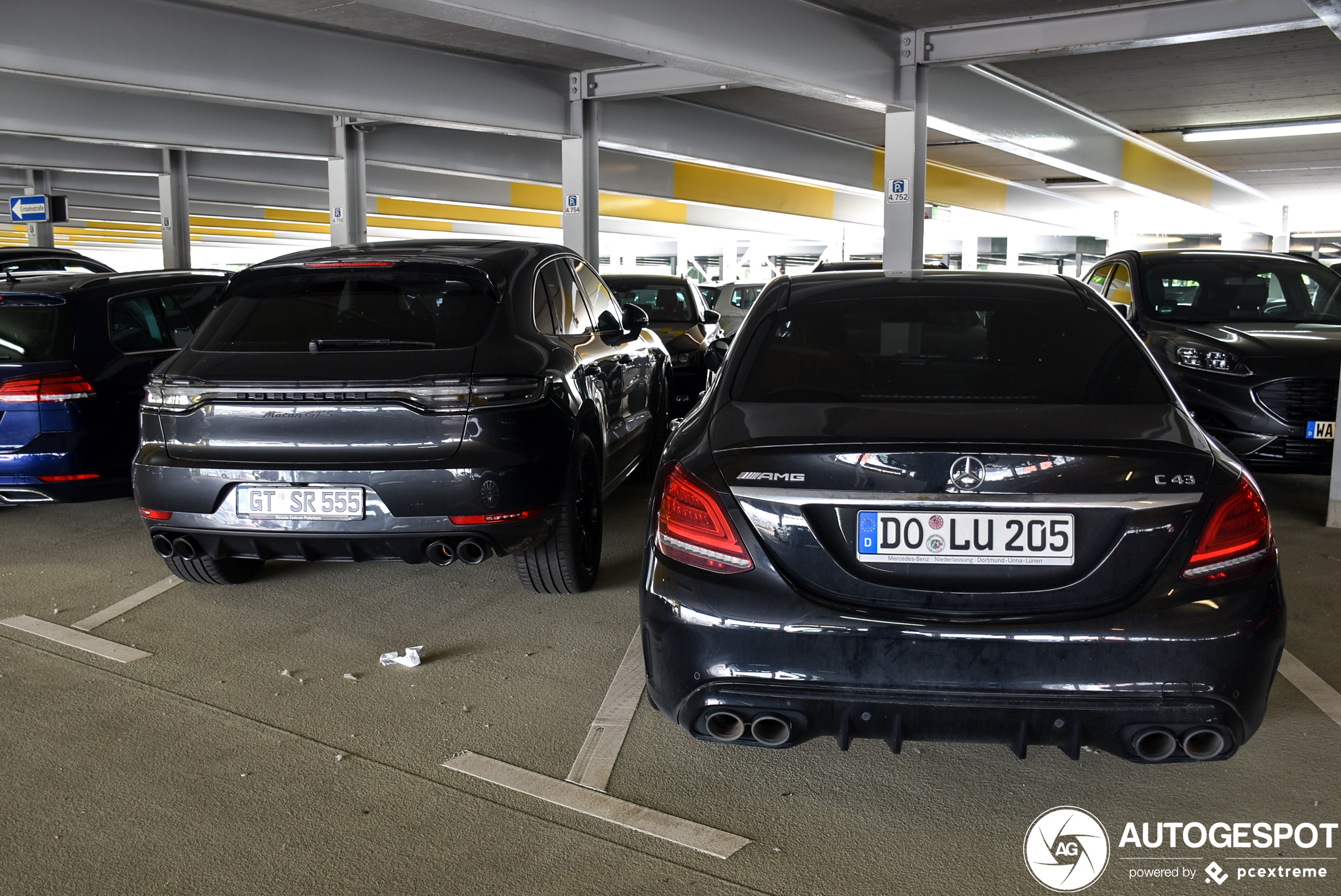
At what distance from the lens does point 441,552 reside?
3914mm

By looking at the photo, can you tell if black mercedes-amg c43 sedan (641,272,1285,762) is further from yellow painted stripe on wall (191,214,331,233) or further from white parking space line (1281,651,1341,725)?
yellow painted stripe on wall (191,214,331,233)

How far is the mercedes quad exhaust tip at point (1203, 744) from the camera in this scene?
2.32 metres

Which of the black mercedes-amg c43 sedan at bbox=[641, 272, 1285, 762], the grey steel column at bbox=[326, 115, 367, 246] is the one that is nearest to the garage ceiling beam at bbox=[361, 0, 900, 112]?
the black mercedes-amg c43 sedan at bbox=[641, 272, 1285, 762]

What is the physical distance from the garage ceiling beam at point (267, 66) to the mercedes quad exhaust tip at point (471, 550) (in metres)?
7.41

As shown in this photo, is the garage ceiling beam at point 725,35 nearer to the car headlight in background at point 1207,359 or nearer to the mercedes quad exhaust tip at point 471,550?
the mercedes quad exhaust tip at point 471,550

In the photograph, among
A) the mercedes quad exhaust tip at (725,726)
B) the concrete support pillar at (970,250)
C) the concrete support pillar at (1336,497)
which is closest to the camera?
the mercedes quad exhaust tip at (725,726)

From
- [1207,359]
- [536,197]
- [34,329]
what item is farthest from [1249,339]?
[536,197]

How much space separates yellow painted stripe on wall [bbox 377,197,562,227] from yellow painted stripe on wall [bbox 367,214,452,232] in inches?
33.9

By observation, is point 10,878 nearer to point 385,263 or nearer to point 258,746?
point 258,746

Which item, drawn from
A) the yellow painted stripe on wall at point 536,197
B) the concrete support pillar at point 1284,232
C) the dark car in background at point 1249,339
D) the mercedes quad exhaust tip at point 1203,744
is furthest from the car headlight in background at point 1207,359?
the concrete support pillar at point 1284,232

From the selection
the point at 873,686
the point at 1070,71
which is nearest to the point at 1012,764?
the point at 873,686

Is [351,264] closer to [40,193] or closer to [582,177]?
[582,177]

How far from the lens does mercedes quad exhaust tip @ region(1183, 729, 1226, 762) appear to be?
232 centimetres

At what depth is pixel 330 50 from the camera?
1052 centimetres
